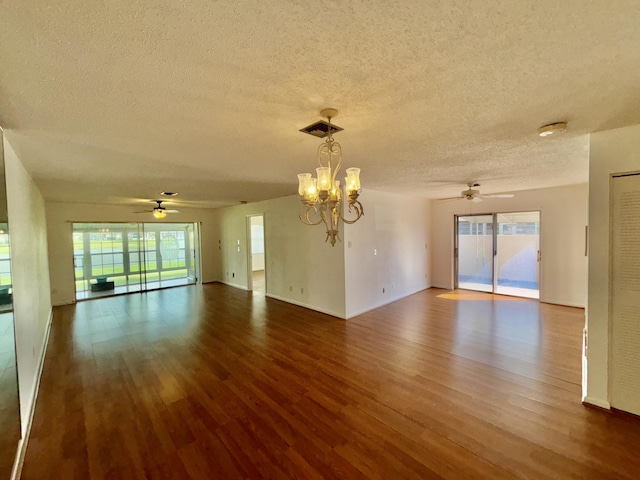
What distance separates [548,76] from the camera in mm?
1479

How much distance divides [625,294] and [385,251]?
3.76 metres

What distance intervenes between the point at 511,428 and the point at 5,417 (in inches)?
145

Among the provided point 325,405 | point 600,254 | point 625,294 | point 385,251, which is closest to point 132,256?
point 385,251

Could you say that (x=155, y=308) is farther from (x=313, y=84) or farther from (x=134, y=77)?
(x=313, y=84)

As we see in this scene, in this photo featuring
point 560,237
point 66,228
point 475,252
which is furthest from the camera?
point 475,252

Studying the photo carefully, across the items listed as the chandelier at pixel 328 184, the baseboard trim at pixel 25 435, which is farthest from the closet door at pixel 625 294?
the baseboard trim at pixel 25 435

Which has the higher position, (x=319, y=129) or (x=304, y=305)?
(x=319, y=129)

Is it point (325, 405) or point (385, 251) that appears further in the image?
point (385, 251)

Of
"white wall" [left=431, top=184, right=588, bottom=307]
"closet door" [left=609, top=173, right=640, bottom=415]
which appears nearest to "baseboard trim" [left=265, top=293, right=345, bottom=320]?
"closet door" [left=609, top=173, right=640, bottom=415]

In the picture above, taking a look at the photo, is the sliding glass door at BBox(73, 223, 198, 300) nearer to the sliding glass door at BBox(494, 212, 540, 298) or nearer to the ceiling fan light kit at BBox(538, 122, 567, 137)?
the sliding glass door at BBox(494, 212, 540, 298)

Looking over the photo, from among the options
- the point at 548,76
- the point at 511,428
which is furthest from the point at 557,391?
the point at 548,76

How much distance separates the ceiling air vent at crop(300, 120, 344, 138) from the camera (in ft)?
6.59

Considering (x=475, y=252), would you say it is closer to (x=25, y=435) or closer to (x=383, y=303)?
(x=383, y=303)

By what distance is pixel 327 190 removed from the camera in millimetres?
2049
